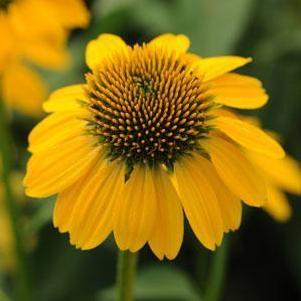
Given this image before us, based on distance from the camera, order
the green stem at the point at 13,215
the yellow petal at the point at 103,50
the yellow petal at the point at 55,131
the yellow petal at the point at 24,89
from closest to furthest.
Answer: the yellow petal at the point at 55,131, the yellow petal at the point at 103,50, the green stem at the point at 13,215, the yellow petal at the point at 24,89

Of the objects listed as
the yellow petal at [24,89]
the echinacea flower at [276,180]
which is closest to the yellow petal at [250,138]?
the echinacea flower at [276,180]

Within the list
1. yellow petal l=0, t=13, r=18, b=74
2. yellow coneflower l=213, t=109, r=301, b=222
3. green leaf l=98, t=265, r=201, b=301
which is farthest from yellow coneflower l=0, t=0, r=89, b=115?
green leaf l=98, t=265, r=201, b=301

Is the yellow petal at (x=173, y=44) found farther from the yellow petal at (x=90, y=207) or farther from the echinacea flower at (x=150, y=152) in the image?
the yellow petal at (x=90, y=207)

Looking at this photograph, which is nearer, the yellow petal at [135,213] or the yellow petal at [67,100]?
the yellow petal at [135,213]

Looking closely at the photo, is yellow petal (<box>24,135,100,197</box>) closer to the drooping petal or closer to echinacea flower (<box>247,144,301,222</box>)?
the drooping petal

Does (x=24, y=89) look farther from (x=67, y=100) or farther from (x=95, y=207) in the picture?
(x=95, y=207)

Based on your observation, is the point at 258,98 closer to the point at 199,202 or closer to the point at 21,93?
the point at 199,202

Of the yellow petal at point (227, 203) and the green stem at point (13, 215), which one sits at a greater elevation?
the yellow petal at point (227, 203)

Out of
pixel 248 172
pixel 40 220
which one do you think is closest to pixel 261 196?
pixel 248 172
